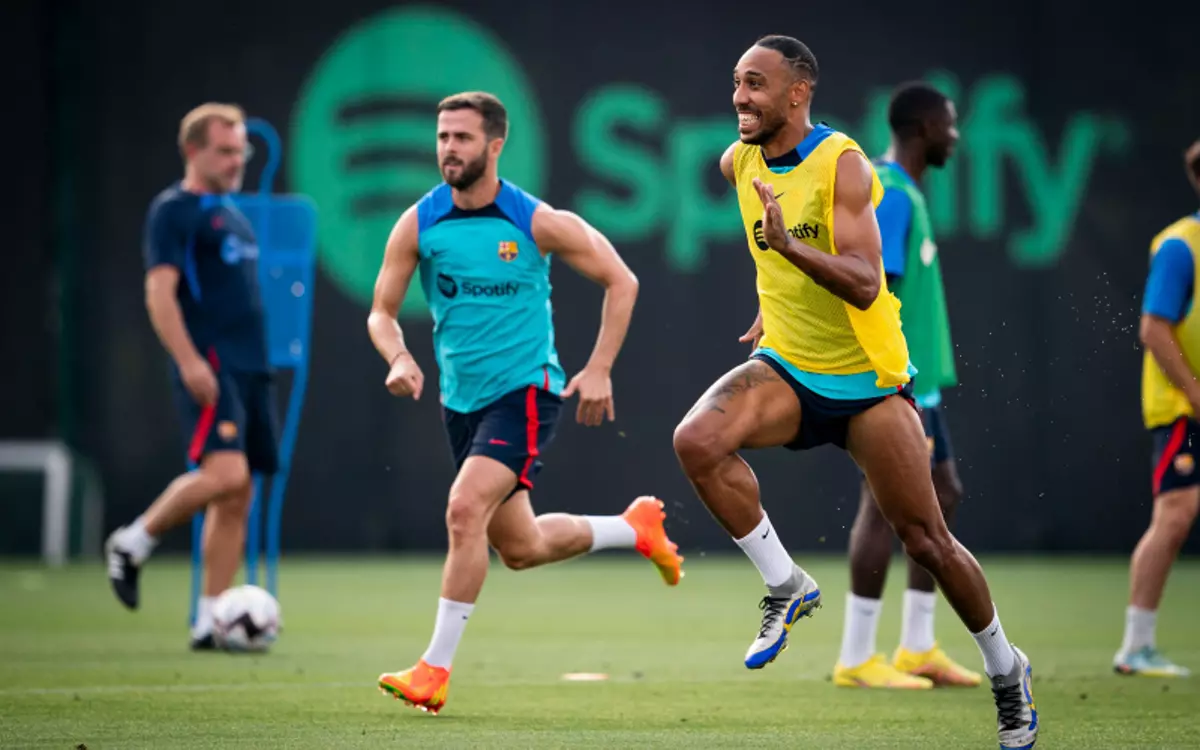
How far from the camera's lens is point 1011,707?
5508mm

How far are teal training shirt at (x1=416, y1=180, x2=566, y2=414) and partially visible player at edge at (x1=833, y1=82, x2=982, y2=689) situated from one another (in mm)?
1365

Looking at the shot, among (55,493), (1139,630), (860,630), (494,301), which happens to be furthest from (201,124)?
(55,493)

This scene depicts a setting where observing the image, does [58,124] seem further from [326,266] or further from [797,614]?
[797,614]

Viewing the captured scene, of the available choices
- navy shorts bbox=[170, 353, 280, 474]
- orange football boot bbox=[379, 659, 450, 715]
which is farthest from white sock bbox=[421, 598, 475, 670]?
navy shorts bbox=[170, 353, 280, 474]

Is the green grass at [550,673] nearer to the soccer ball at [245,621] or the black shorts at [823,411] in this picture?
the soccer ball at [245,621]

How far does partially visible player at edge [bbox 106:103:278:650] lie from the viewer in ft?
28.4

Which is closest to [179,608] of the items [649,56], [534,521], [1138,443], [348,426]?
Result: [348,426]

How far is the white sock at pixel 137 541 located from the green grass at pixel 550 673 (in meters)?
0.44

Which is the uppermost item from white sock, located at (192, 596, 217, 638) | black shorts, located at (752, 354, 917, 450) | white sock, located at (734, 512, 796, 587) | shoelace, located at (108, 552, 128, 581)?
black shorts, located at (752, 354, 917, 450)

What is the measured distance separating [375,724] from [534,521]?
4.13 feet

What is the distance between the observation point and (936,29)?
46.7 feet

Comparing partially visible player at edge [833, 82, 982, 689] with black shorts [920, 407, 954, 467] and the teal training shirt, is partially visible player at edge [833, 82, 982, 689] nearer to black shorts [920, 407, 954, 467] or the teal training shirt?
black shorts [920, 407, 954, 467]

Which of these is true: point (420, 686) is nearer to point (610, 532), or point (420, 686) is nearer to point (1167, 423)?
point (610, 532)

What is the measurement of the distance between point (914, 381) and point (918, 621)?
1.03 metres
